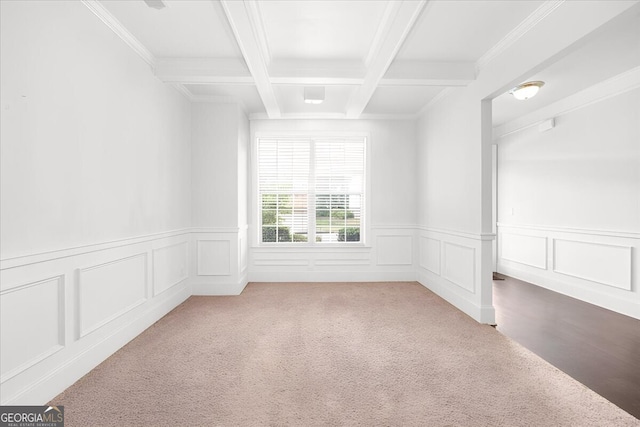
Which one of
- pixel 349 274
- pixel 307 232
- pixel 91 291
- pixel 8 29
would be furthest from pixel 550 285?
pixel 8 29

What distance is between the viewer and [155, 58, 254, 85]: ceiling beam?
3518mm

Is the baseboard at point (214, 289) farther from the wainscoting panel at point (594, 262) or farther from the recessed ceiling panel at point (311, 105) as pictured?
the wainscoting panel at point (594, 262)

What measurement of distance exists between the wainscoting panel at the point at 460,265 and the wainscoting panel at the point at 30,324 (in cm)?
386

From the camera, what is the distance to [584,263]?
4.38m

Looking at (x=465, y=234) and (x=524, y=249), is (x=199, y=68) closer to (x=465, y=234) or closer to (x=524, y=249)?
(x=465, y=234)

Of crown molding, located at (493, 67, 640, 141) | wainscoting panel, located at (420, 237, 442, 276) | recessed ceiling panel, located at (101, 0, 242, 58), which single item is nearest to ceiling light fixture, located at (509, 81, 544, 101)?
crown molding, located at (493, 67, 640, 141)

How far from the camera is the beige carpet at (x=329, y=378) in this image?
6.25ft

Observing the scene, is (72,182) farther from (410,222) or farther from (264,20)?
(410,222)

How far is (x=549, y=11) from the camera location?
2.53 m

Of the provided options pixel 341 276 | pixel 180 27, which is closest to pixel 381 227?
pixel 341 276

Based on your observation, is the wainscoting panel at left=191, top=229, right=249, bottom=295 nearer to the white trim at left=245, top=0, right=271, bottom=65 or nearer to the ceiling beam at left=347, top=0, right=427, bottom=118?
A: the white trim at left=245, top=0, right=271, bottom=65

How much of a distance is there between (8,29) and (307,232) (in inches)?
167

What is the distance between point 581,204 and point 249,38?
4790 mm

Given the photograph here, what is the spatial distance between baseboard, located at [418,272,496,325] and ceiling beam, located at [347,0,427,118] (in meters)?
2.78
